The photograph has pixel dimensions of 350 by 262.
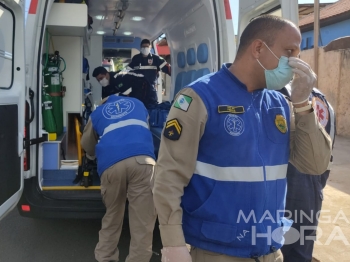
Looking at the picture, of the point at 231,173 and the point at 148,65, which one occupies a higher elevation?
the point at 148,65

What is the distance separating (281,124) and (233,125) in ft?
0.84

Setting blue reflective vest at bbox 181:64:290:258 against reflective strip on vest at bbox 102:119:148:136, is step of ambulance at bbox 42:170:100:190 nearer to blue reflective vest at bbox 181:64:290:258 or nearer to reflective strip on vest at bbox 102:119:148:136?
reflective strip on vest at bbox 102:119:148:136

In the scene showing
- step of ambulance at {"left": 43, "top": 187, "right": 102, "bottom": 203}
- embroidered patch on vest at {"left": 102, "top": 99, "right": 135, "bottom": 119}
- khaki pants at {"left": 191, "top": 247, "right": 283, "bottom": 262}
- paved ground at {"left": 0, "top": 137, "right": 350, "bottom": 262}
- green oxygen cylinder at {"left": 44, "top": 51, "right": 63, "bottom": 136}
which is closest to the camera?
khaki pants at {"left": 191, "top": 247, "right": 283, "bottom": 262}

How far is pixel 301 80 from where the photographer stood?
1714 mm

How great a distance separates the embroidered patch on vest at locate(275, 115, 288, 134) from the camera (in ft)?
5.82

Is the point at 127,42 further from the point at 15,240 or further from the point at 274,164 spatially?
the point at 274,164

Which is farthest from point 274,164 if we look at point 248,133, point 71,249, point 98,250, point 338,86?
point 338,86

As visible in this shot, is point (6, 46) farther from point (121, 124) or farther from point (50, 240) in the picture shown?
point (50, 240)

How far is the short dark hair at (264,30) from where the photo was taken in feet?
5.61

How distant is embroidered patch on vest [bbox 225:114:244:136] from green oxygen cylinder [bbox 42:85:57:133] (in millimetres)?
3266

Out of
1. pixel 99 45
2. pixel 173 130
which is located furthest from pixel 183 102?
pixel 99 45

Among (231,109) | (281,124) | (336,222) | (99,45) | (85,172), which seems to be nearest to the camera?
(231,109)

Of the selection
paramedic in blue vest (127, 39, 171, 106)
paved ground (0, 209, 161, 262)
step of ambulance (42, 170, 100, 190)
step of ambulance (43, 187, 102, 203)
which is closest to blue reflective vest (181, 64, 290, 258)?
step of ambulance (43, 187, 102, 203)

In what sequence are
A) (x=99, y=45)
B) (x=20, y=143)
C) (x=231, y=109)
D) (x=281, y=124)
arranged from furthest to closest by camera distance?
(x=99, y=45)
(x=20, y=143)
(x=281, y=124)
(x=231, y=109)
